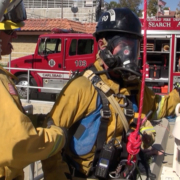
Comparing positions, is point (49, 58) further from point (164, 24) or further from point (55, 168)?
point (55, 168)

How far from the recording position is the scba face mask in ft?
7.13

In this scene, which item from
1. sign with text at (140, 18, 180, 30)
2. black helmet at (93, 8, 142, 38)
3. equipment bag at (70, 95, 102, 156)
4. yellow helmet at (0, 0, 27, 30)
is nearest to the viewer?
yellow helmet at (0, 0, 27, 30)

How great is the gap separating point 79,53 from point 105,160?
826 centimetres

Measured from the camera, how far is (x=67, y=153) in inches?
87.8

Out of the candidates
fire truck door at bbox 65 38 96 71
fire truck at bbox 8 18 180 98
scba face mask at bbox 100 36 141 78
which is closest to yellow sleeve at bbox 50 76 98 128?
scba face mask at bbox 100 36 141 78

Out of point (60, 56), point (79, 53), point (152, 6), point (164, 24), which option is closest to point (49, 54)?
point (60, 56)

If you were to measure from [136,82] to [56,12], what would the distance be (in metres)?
30.6

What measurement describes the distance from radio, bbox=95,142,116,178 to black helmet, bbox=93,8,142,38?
0.82m

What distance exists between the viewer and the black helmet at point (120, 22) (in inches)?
89.9

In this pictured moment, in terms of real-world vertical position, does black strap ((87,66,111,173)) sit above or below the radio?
above

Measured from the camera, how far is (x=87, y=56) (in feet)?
32.8

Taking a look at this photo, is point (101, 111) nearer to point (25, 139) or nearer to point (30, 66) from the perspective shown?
point (25, 139)

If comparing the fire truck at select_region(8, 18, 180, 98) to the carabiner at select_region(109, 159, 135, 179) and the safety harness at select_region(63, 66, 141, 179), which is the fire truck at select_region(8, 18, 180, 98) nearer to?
the safety harness at select_region(63, 66, 141, 179)

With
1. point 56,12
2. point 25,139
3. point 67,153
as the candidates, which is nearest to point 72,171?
point 67,153
